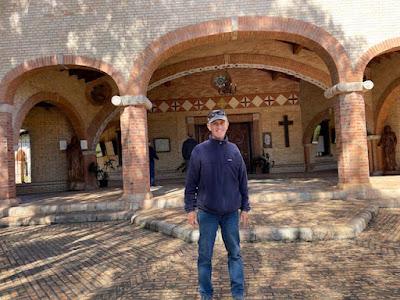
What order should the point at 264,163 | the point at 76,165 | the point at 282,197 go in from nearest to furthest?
the point at 282,197
the point at 76,165
the point at 264,163

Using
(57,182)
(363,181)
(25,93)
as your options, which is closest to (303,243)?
(363,181)

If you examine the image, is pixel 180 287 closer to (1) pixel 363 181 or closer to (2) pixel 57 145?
(1) pixel 363 181

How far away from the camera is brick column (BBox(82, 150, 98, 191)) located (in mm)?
13055

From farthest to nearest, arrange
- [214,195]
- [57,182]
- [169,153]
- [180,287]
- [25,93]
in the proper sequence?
[169,153]
[57,182]
[25,93]
[180,287]
[214,195]

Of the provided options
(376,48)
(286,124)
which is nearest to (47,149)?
(286,124)

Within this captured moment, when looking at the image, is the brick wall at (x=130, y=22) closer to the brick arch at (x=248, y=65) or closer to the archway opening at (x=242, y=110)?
the brick arch at (x=248, y=65)

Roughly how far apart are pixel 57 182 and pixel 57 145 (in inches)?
54.4

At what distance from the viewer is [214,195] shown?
9.76ft

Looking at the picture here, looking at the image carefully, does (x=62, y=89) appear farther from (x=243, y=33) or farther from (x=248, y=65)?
(x=243, y=33)

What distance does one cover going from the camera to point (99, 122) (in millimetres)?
13266

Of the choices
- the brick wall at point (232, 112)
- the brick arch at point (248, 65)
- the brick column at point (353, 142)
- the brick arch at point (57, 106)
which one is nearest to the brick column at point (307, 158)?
the brick wall at point (232, 112)

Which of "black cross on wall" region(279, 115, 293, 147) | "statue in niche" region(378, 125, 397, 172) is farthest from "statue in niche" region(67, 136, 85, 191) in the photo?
"statue in niche" region(378, 125, 397, 172)

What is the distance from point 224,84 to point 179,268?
12.6 m

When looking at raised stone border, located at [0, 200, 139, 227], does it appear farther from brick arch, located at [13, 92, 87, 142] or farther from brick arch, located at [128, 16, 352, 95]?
brick arch, located at [13, 92, 87, 142]
